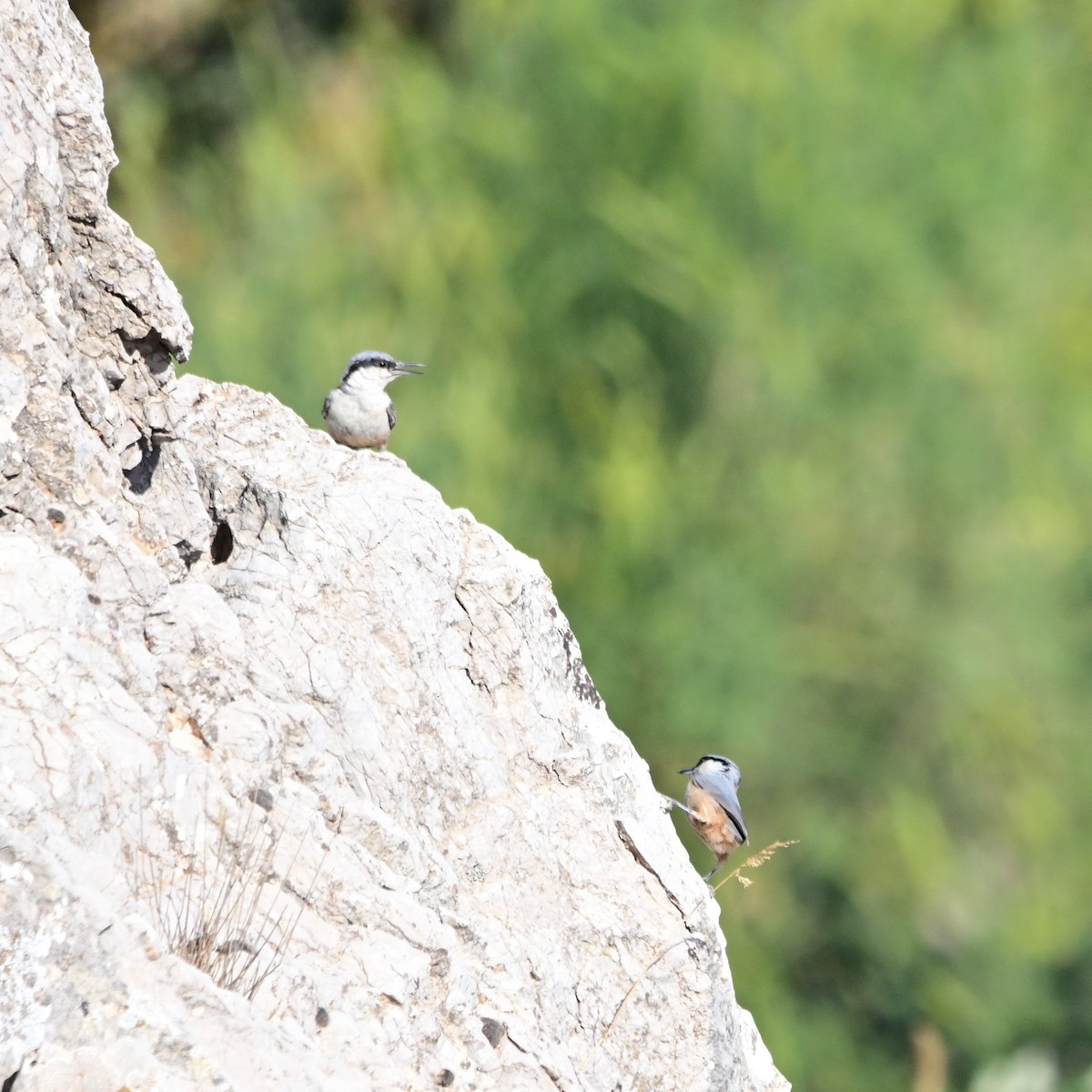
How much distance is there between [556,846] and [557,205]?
83.5 feet

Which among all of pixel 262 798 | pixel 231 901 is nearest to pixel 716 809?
pixel 262 798

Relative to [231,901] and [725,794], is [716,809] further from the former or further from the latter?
[231,901]

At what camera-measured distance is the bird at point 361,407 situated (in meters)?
10.2

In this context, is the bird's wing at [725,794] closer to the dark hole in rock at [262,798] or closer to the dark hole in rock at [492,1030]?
the dark hole in rock at [492,1030]

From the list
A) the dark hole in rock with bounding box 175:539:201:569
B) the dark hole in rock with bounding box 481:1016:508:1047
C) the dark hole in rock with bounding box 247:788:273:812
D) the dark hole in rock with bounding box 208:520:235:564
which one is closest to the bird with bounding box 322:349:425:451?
the dark hole in rock with bounding box 208:520:235:564

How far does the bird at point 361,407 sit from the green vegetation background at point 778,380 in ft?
48.1

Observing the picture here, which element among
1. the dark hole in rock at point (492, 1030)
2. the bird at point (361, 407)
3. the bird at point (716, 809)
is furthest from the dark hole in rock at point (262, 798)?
the bird at point (361, 407)

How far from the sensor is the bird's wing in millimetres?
9555

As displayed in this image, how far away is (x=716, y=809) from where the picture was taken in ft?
31.6

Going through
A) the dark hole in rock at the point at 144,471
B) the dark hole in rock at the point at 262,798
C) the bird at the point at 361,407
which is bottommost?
the dark hole in rock at the point at 262,798

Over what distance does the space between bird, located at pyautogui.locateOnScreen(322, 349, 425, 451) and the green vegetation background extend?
14646 millimetres

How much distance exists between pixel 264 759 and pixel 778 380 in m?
22.9

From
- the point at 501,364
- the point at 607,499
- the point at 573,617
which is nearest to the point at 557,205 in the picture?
the point at 501,364

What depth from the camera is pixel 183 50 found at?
3278 centimetres
